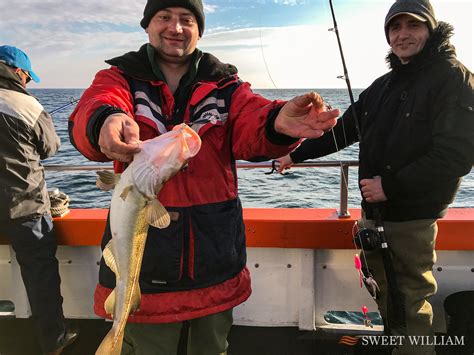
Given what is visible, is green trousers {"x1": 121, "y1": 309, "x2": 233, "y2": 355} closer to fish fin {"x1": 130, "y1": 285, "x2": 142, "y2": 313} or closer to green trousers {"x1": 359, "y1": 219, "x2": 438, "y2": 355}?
fish fin {"x1": 130, "y1": 285, "x2": 142, "y2": 313}

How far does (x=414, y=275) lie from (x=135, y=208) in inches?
82.8

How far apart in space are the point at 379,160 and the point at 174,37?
5.65ft

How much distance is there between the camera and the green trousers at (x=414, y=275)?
3.03 m

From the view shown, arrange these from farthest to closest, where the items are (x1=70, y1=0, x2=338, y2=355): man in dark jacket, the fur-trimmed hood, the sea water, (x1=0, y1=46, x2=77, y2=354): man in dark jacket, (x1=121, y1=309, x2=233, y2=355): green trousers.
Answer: the sea water < (x1=0, y1=46, x2=77, y2=354): man in dark jacket < the fur-trimmed hood < (x1=121, y1=309, x2=233, y2=355): green trousers < (x1=70, y1=0, x2=338, y2=355): man in dark jacket

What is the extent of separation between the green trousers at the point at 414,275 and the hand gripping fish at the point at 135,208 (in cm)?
188

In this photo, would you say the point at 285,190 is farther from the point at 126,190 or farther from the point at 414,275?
the point at 126,190

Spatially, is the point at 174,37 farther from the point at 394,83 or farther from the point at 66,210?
the point at 66,210

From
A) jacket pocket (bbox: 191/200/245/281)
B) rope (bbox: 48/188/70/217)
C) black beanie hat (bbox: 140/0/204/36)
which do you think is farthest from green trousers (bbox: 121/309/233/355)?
rope (bbox: 48/188/70/217)

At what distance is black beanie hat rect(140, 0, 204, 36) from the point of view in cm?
223

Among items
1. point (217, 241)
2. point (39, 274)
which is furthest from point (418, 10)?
point (39, 274)

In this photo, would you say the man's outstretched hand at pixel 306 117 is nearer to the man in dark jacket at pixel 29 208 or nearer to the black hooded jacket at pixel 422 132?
the black hooded jacket at pixel 422 132

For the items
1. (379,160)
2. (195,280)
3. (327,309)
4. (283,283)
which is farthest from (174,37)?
(327,309)

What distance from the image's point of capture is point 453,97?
277 cm

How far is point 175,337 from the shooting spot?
2348mm
